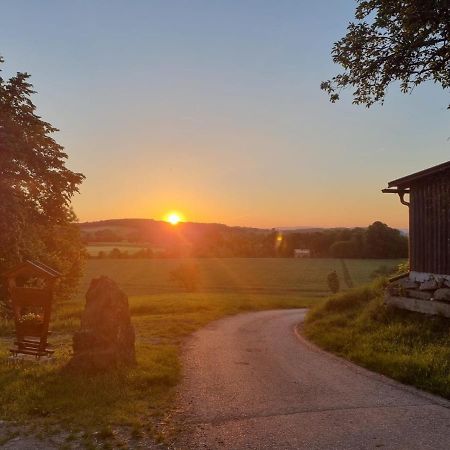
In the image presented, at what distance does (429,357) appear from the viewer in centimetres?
1157

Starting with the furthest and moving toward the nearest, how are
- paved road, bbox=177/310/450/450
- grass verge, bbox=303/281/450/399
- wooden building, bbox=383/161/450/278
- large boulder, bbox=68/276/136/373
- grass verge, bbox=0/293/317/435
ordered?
wooden building, bbox=383/161/450/278
large boulder, bbox=68/276/136/373
grass verge, bbox=303/281/450/399
grass verge, bbox=0/293/317/435
paved road, bbox=177/310/450/450

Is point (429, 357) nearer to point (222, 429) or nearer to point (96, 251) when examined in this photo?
point (222, 429)

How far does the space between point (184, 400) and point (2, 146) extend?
32.6 ft

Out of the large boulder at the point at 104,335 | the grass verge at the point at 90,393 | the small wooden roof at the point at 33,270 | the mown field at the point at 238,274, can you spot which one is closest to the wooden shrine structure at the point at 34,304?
the small wooden roof at the point at 33,270

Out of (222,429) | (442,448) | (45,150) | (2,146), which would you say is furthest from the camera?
(45,150)

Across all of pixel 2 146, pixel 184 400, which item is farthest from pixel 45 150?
pixel 184 400

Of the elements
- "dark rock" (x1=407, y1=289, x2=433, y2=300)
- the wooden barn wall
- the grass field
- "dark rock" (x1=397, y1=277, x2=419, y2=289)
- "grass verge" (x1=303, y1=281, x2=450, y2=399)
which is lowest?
the grass field

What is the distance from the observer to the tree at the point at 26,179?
49.3 ft

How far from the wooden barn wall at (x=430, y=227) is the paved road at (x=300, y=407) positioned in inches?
Answer: 237

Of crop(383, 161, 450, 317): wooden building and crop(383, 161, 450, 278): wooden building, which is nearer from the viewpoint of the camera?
crop(383, 161, 450, 317): wooden building

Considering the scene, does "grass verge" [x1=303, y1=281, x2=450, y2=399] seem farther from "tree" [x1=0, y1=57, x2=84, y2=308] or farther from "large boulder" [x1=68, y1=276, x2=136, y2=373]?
"tree" [x1=0, y1=57, x2=84, y2=308]

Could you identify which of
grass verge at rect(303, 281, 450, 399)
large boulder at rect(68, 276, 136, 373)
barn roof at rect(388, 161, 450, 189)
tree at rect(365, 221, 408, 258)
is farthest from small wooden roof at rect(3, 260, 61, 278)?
tree at rect(365, 221, 408, 258)

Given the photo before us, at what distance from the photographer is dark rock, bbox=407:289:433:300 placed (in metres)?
16.8

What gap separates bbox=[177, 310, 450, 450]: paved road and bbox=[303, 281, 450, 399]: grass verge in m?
0.47
